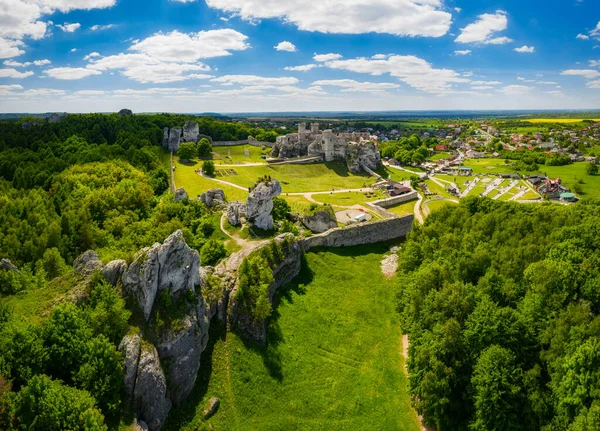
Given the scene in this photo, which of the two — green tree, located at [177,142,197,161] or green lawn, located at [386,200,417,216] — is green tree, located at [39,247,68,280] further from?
green tree, located at [177,142,197,161]

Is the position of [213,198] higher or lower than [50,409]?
higher

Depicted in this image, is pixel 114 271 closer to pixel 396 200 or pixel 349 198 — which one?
pixel 349 198

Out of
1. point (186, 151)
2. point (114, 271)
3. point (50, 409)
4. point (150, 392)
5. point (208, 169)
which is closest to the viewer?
point (50, 409)

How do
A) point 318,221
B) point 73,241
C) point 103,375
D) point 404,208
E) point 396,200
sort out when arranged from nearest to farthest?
point 103,375 < point 73,241 < point 318,221 < point 404,208 < point 396,200

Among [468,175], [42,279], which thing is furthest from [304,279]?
[468,175]

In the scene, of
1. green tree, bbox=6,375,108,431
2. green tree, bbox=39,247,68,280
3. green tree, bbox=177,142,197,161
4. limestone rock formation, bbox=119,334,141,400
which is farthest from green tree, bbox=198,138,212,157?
green tree, bbox=6,375,108,431

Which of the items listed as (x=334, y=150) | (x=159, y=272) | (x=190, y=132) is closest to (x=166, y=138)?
(x=190, y=132)

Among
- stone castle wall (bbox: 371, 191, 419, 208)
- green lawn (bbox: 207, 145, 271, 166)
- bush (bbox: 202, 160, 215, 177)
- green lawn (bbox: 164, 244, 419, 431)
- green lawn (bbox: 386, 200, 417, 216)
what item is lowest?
green lawn (bbox: 164, 244, 419, 431)
